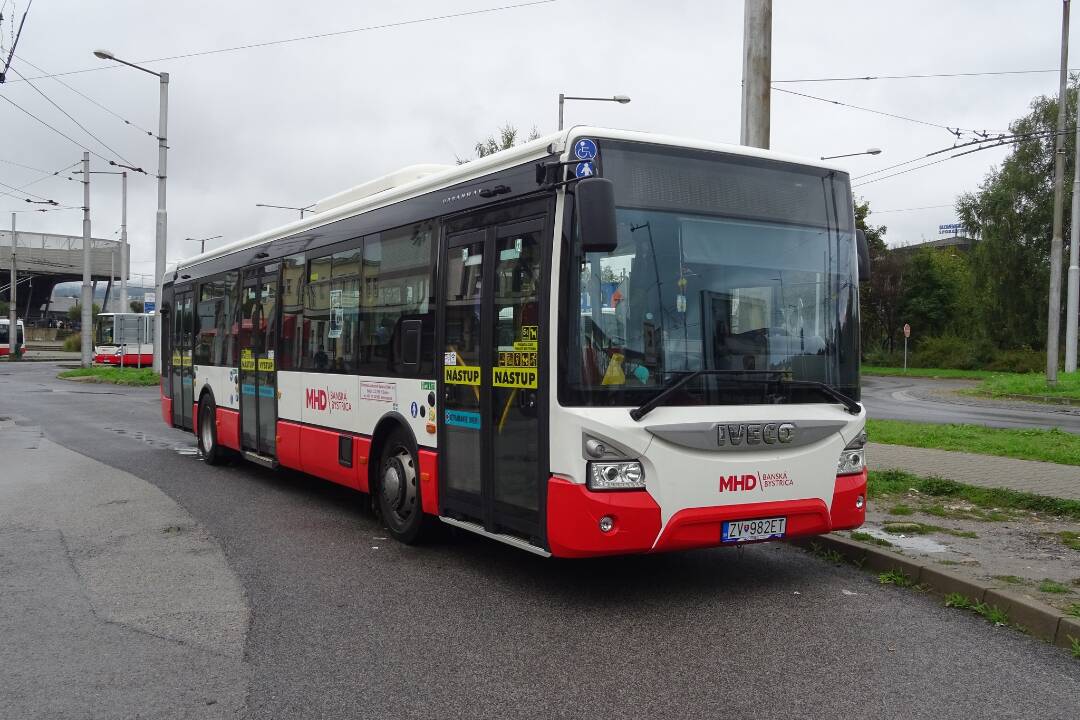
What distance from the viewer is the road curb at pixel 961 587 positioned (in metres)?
5.46

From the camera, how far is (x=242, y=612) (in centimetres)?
604

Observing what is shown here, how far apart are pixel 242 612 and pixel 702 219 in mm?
3701

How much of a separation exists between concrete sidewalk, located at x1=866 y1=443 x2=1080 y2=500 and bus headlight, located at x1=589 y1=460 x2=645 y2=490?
5.31m

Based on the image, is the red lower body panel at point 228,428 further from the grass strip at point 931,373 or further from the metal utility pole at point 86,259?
the grass strip at point 931,373

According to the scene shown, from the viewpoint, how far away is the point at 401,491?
810 cm

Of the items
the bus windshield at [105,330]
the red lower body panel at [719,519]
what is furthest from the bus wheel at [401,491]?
the bus windshield at [105,330]

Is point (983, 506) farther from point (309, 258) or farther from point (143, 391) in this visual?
point (143, 391)

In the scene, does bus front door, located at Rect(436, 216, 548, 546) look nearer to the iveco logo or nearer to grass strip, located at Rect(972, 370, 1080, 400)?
the iveco logo

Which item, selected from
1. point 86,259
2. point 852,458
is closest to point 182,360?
point 852,458

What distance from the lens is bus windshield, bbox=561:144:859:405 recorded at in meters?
6.04

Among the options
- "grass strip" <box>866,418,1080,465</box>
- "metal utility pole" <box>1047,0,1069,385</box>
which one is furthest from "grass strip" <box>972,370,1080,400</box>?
"grass strip" <box>866,418,1080,465</box>

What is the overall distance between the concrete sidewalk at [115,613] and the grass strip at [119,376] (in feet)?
90.3

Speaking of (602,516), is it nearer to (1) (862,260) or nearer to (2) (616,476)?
(2) (616,476)

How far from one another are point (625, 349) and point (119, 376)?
35.4m
